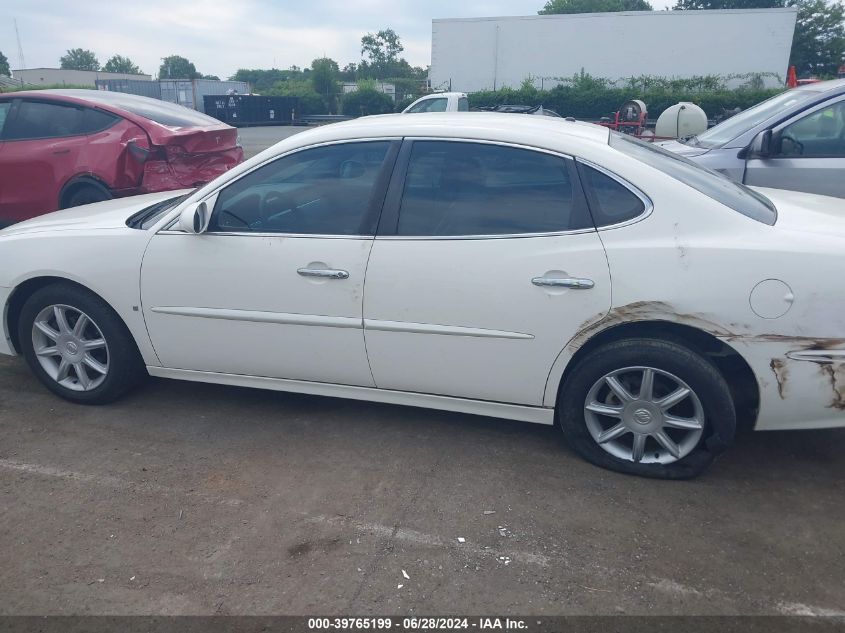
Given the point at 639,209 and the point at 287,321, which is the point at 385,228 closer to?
the point at 287,321

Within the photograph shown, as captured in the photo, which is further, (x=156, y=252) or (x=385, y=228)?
(x=156, y=252)

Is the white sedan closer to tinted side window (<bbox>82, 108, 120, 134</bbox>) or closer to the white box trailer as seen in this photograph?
tinted side window (<bbox>82, 108, 120, 134</bbox>)

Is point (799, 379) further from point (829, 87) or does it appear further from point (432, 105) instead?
point (432, 105)

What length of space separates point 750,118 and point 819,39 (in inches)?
2079

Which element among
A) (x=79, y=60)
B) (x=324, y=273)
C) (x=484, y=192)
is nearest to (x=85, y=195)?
(x=324, y=273)

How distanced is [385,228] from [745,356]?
1.76 meters

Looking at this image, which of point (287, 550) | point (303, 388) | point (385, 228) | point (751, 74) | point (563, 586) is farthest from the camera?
point (751, 74)

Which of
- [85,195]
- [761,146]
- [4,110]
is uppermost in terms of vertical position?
[4,110]

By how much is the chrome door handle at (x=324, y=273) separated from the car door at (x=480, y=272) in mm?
137

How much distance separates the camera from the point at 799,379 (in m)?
2.94

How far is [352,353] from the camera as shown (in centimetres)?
347

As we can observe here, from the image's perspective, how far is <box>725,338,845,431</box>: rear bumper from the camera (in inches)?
114

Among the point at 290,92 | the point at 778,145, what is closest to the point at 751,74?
the point at 290,92

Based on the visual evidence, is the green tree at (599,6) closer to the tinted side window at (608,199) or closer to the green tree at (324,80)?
the green tree at (324,80)
